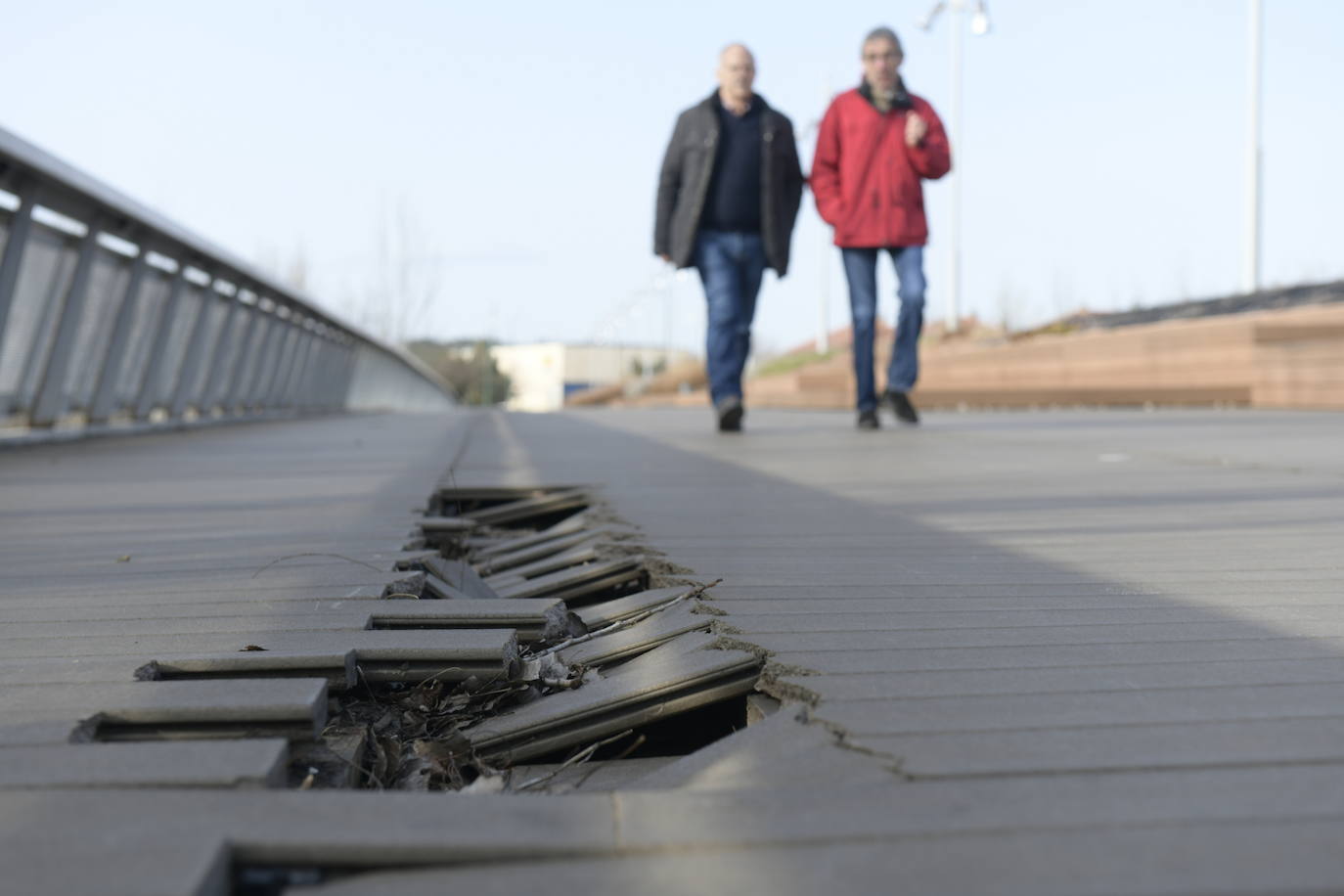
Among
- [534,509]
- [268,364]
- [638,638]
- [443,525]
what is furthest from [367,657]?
[268,364]

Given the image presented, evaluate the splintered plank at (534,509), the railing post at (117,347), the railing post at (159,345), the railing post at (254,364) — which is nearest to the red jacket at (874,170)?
the splintered plank at (534,509)

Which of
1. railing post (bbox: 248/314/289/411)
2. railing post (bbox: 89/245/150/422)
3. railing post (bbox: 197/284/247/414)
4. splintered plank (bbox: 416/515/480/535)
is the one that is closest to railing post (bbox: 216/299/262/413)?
railing post (bbox: 197/284/247/414)

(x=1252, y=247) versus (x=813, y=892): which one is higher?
(x=1252, y=247)

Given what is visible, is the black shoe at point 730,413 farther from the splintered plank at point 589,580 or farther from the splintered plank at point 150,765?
the splintered plank at point 150,765

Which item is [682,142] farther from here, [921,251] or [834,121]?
[921,251]

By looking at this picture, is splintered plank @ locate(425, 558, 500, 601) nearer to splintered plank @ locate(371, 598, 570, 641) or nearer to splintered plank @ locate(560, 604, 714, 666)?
splintered plank @ locate(371, 598, 570, 641)

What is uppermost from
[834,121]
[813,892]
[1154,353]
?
[834,121]

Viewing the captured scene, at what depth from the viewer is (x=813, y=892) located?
40.0 inches

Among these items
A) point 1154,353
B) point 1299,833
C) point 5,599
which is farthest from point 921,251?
point 1154,353

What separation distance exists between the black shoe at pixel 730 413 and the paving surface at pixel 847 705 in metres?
3.85

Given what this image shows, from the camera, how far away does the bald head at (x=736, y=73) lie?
25.2ft

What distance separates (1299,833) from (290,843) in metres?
0.80

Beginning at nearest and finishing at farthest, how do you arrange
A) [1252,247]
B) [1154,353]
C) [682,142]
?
[682,142], [1154,353], [1252,247]

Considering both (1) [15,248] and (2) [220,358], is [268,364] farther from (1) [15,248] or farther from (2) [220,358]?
(1) [15,248]
